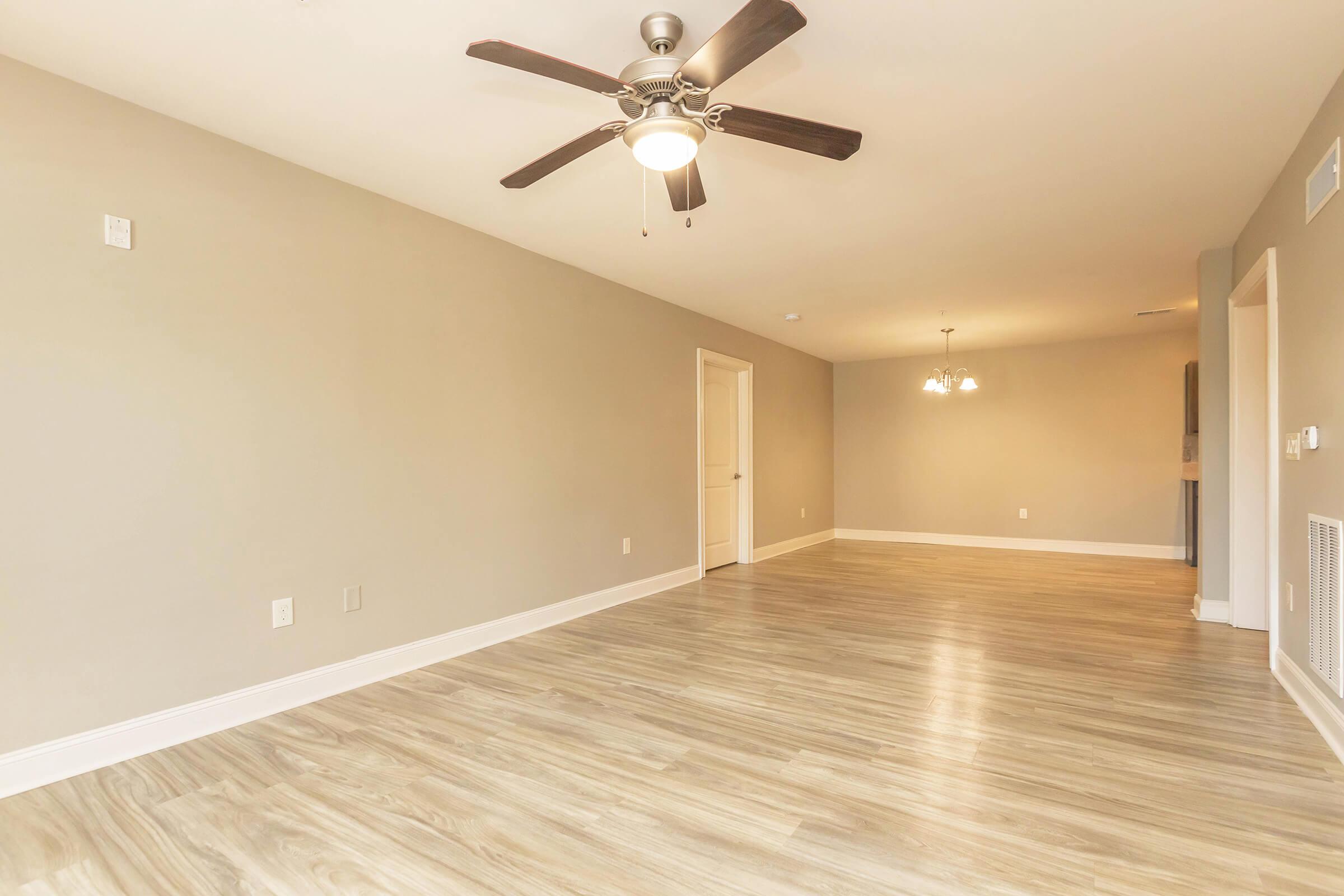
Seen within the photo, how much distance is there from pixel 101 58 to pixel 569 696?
2.96 m

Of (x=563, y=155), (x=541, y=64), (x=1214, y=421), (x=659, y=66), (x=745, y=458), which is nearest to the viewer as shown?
(x=541, y=64)

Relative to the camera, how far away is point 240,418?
2793 millimetres

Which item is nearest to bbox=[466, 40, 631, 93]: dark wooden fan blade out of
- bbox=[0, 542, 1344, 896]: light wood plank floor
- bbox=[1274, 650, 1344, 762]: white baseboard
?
bbox=[0, 542, 1344, 896]: light wood plank floor

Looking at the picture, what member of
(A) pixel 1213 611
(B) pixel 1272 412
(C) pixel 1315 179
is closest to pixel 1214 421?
(B) pixel 1272 412

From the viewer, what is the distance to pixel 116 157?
97.4 inches

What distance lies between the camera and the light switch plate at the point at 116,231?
244 cm

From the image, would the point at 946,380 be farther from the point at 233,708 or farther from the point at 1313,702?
the point at 233,708

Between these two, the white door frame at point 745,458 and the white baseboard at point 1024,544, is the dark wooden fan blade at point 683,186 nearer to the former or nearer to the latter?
the white door frame at point 745,458

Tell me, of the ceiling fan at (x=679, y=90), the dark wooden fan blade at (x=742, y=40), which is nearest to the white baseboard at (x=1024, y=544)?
the ceiling fan at (x=679, y=90)

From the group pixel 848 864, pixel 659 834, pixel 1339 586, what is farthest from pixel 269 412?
pixel 1339 586

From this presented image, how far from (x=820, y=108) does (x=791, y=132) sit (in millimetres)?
530

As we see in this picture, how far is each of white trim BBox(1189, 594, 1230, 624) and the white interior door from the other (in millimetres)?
3647

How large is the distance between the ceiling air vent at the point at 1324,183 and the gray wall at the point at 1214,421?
1.77m

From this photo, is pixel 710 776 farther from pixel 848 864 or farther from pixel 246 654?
pixel 246 654
